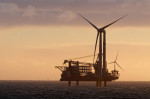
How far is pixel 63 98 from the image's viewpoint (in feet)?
382

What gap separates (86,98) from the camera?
11625 cm

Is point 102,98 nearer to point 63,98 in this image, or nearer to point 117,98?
point 117,98

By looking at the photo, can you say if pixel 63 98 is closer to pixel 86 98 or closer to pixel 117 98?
pixel 86 98

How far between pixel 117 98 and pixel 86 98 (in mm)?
9595

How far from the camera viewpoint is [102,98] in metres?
118

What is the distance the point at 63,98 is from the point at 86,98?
6.94 metres

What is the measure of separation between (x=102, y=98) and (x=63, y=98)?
39.2 feet

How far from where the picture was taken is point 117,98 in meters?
118

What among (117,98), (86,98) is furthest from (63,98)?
(117,98)

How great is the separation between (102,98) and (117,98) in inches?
179

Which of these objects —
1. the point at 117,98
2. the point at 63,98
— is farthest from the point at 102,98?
the point at 63,98

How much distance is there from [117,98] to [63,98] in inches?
648
